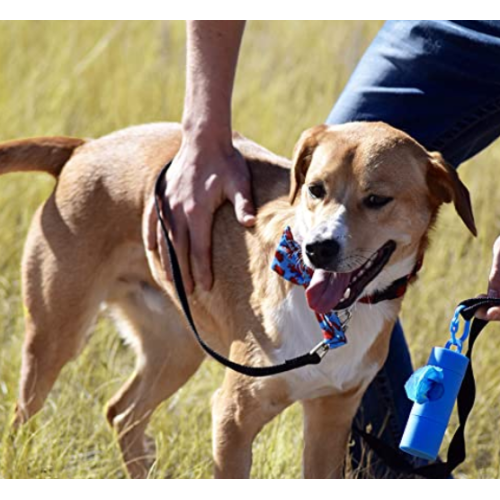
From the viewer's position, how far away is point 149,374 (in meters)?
4.61

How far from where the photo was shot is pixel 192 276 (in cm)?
390

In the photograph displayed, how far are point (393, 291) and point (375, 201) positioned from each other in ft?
1.30

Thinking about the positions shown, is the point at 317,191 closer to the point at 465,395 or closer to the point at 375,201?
the point at 375,201

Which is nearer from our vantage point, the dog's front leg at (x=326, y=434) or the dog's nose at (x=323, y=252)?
the dog's nose at (x=323, y=252)

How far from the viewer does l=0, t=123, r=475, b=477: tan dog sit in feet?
10.9

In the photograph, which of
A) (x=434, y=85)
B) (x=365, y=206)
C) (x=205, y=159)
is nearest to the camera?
(x=365, y=206)

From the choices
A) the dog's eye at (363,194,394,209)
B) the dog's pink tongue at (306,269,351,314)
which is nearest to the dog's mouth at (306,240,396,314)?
the dog's pink tongue at (306,269,351,314)

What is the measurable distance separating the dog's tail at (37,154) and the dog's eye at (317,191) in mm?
1244

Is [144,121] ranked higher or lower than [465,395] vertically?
lower

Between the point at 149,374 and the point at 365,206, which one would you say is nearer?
the point at 365,206

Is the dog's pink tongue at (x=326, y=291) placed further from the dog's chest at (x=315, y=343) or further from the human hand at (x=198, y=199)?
the human hand at (x=198, y=199)

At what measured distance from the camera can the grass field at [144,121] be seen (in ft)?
13.8

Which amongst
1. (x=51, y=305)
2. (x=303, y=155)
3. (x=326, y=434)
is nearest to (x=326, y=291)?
(x=303, y=155)

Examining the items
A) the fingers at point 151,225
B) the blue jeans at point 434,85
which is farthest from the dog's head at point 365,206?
the fingers at point 151,225
